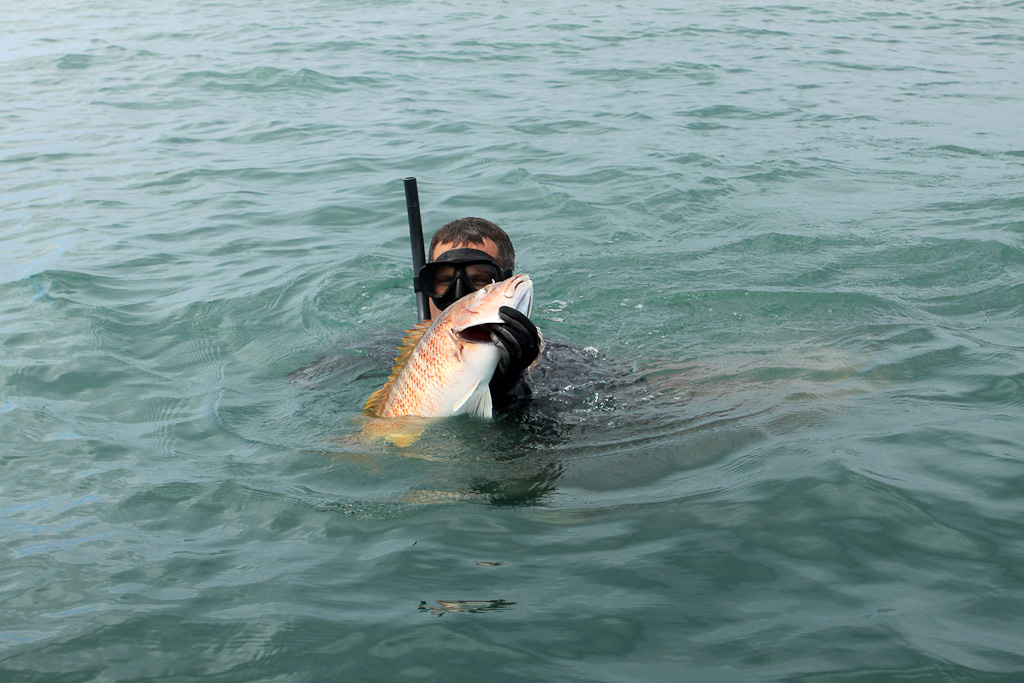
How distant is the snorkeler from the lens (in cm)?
387

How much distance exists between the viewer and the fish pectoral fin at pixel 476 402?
13.3ft

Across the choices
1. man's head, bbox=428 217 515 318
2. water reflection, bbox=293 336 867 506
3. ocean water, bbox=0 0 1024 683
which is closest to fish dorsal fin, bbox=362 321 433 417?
water reflection, bbox=293 336 867 506

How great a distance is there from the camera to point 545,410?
5.00 meters

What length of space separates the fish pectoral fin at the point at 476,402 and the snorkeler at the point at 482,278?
177 mm

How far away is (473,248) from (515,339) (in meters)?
1.49

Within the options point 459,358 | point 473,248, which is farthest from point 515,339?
point 473,248

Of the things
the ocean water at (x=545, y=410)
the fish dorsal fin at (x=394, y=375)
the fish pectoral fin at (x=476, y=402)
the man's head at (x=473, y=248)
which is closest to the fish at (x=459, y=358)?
the fish pectoral fin at (x=476, y=402)

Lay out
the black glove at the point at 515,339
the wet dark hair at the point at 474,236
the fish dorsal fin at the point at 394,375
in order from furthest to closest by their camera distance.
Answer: the wet dark hair at the point at 474,236 < the fish dorsal fin at the point at 394,375 < the black glove at the point at 515,339

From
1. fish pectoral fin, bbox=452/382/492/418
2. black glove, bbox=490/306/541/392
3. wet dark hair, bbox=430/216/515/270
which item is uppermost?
wet dark hair, bbox=430/216/515/270

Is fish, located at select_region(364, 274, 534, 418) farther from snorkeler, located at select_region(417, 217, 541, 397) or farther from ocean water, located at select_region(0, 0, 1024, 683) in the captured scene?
ocean water, located at select_region(0, 0, 1024, 683)

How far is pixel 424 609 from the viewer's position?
3107 mm

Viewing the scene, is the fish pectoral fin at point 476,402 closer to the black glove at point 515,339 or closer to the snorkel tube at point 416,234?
the black glove at point 515,339

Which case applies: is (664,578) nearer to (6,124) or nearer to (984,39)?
(6,124)

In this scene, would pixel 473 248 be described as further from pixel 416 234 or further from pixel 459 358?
pixel 459 358
